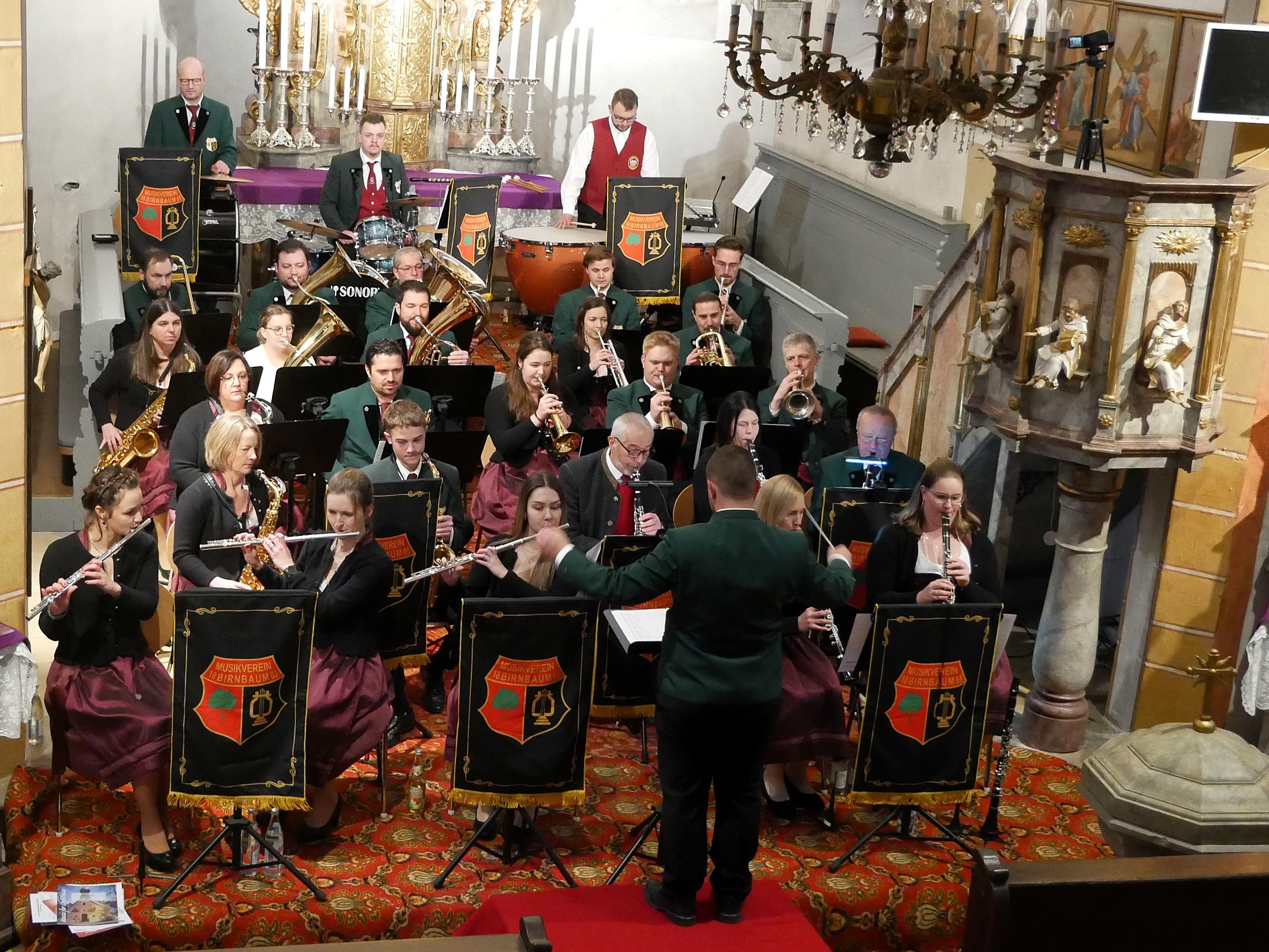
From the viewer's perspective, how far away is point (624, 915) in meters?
4.32

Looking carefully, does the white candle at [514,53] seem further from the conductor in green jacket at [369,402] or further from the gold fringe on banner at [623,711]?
the gold fringe on banner at [623,711]

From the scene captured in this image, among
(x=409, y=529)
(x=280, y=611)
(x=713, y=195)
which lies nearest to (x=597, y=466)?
(x=409, y=529)

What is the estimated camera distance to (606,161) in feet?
33.8

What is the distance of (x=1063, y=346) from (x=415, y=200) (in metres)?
5.09

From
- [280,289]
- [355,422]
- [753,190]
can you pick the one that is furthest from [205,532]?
[753,190]

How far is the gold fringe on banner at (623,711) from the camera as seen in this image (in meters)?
5.47

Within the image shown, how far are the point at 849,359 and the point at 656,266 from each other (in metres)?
1.35

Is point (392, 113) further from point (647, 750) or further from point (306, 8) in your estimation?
point (647, 750)

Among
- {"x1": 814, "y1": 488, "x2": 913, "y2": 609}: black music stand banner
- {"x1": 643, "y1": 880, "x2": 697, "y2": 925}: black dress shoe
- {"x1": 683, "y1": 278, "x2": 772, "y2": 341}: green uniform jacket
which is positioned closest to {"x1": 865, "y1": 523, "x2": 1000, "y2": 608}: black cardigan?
{"x1": 814, "y1": 488, "x2": 913, "y2": 609}: black music stand banner

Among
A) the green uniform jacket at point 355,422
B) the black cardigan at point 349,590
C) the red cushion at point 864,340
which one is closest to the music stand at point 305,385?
the green uniform jacket at point 355,422

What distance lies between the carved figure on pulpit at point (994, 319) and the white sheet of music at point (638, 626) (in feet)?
5.49

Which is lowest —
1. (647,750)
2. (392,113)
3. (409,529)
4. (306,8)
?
(647,750)

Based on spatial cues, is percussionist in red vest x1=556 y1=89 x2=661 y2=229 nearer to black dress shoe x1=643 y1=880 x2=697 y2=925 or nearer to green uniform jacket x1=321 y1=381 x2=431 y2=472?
green uniform jacket x1=321 y1=381 x2=431 y2=472

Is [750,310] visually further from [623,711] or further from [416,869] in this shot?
[416,869]
